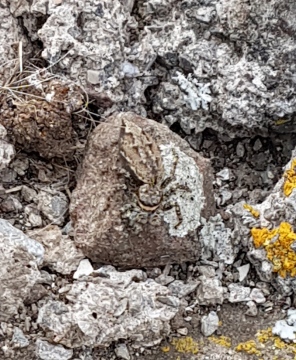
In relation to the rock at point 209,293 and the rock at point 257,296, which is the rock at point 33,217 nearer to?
the rock at point 209,293

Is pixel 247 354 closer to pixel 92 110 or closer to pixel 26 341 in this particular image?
pixel 26 341

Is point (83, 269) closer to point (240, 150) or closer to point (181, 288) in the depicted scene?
point (181, 288)

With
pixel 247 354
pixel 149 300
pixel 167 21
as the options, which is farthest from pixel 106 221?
pixel 167 21

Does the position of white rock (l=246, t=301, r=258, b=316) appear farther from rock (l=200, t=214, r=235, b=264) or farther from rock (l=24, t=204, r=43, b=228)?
rock (l=24, t=204, r=43, b=228)

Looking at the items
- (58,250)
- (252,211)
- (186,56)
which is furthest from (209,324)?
(186,56)

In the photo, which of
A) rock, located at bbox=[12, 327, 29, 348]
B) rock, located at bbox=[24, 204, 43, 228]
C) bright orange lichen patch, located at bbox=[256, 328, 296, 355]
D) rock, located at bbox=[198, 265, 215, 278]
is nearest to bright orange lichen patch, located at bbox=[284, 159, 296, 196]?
rock, located at bbox=[198, 265, 215, 278]

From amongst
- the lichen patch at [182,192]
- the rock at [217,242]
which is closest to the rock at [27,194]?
the lichen patch at [182,192]
